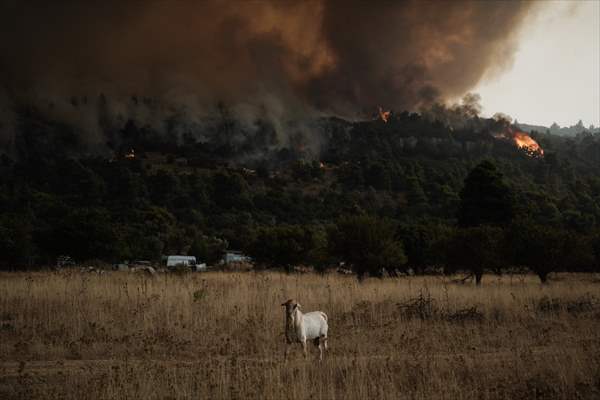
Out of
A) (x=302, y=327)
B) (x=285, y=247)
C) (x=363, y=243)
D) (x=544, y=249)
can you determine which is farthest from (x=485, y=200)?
(x=302, y=327)

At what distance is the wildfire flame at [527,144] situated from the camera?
160100 mm

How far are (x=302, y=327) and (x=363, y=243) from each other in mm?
21475

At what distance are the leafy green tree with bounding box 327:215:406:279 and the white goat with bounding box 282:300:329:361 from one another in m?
20.5

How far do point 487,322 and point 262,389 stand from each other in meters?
9.00

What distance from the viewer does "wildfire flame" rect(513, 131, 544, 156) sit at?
525 feet

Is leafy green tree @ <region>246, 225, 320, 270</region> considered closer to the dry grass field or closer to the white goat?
the dry grass field

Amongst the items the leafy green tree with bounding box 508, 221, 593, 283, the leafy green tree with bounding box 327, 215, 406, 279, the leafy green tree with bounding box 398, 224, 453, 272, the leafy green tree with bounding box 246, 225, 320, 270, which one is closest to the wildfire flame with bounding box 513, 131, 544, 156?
the leafy green tree with bounding box 398, 224, 453, 272

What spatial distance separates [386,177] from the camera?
429 ft

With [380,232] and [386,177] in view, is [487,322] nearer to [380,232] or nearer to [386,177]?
[380,232]

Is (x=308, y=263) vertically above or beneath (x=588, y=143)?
beneath

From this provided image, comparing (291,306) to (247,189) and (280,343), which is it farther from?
(247,189)

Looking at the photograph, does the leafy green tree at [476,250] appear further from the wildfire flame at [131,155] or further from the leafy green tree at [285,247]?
the wildfire flame at [131,155]

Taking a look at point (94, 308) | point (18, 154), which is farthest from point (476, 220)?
point (18, 154)

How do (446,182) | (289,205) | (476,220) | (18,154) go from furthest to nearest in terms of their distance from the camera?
(18,154)
(446,182)
(289,205)
(476,220)
